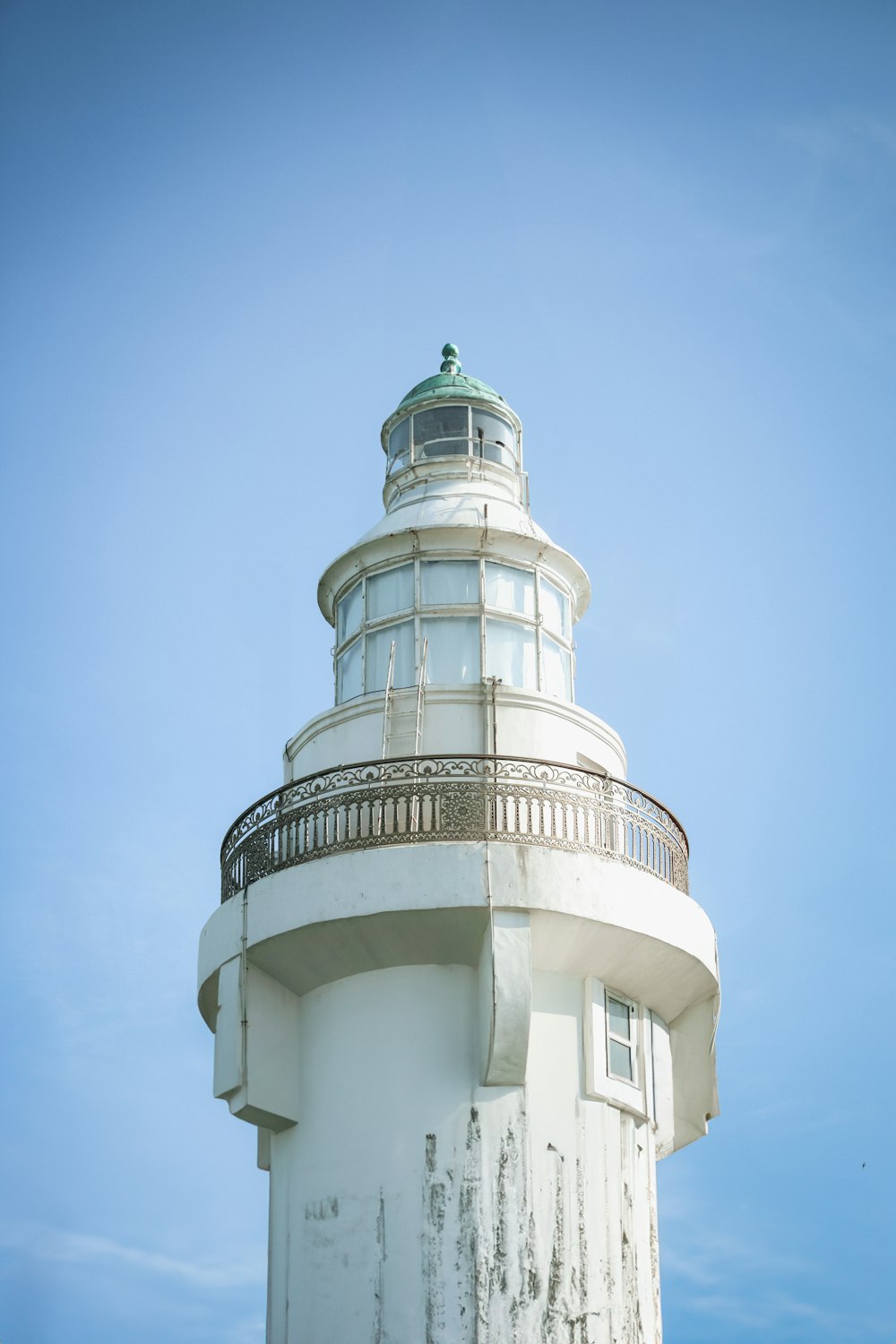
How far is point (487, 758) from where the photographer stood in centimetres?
1805

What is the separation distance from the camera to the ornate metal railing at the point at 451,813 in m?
17.8

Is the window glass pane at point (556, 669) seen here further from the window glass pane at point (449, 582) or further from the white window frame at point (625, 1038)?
the white window frame at point (625, 1038)

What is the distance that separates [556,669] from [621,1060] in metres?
5.26

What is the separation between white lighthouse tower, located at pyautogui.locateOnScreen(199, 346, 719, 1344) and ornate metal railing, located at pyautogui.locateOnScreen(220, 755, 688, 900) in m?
0.03

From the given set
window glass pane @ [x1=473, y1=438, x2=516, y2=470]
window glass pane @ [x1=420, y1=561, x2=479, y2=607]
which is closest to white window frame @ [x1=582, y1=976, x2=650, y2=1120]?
window glass pane @ [x1=420, y1=561, x2=479, y2=607]

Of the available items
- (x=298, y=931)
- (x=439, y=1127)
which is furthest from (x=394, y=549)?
(x=439, y=1127)

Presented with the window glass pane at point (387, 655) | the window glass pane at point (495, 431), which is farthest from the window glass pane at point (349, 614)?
the window glass pane at point (495, 431)

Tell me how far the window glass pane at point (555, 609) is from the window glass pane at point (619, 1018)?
5095 millimetres

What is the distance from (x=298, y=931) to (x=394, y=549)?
5725 millimetres

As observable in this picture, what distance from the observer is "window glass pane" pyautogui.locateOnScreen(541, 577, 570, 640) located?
2122cm

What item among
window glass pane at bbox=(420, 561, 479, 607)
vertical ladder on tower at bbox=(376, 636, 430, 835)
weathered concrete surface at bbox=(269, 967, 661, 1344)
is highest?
window glass pane at bbox=(420, 561, 479, 607)

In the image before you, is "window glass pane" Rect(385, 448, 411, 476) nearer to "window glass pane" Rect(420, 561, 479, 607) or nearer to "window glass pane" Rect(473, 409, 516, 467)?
"window glass pane" Rect(473, 409, 516, 467)

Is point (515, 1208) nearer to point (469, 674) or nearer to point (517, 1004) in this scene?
point (517, 1004)

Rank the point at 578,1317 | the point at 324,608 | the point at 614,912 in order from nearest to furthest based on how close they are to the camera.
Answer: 1. the point at 578,1317
2. the point at 614,912
3. the point at 324,608
